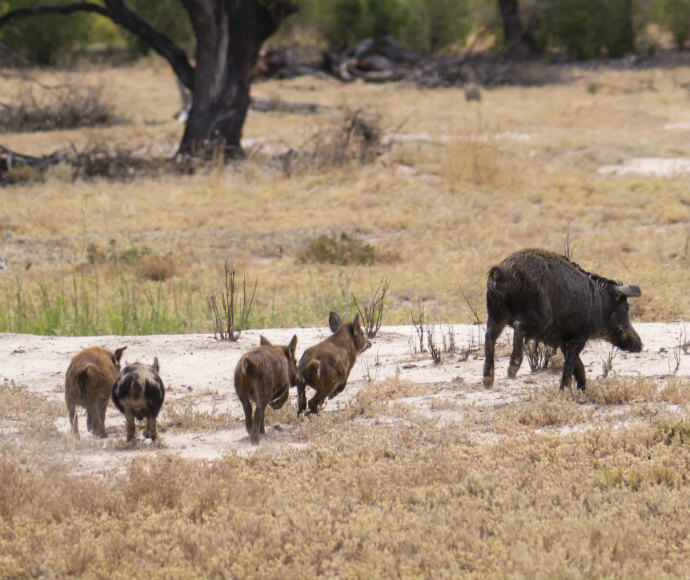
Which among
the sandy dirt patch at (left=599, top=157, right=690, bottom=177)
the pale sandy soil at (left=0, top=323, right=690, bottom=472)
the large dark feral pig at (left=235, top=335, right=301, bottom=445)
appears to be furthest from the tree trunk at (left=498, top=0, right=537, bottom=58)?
the large dark feral pig at (left=235, top=335, right=301, bottom=445)

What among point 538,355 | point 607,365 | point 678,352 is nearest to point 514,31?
point 678,352

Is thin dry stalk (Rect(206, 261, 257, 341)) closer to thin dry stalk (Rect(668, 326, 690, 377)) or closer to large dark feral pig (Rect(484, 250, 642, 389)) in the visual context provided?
large dark feral pig (Rect(484, 250, 642, 389))

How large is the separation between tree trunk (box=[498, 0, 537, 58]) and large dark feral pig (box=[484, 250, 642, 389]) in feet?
140

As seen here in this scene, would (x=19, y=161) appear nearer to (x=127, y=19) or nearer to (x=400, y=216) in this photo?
(x=127, y=19)

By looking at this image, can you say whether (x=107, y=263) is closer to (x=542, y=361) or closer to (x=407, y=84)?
(x=542, y=361)

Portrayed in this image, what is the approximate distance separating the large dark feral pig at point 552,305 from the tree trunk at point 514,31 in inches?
1679

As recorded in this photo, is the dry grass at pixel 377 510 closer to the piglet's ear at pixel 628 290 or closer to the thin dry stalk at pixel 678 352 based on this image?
the piglet's ear at pixel 628 290

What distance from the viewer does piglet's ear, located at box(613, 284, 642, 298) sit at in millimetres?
6284

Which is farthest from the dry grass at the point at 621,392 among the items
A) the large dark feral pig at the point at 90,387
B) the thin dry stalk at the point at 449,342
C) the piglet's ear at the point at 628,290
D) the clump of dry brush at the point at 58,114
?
the clump of dry brush at the point at 58,114

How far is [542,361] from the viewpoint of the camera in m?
7.48

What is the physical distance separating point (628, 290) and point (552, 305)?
0.69 meters

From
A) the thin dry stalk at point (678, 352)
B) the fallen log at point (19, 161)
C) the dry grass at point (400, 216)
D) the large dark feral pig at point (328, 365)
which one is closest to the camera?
the large dark feral pig at point (328, 365)

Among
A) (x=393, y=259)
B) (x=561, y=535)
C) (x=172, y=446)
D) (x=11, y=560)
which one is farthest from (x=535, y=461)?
(x=393, y=259)

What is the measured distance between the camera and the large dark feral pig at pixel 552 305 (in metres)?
5.96
